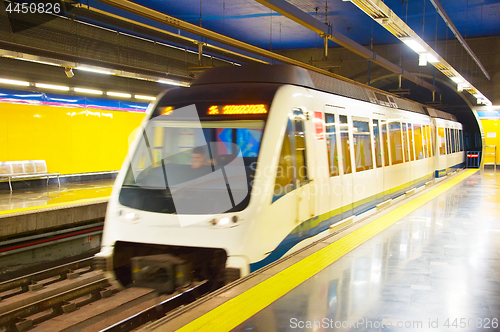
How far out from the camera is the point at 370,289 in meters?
4.22

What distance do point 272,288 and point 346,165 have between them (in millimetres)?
3675

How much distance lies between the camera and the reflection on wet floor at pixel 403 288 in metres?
3.48

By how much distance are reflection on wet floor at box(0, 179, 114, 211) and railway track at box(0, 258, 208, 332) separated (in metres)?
2.19

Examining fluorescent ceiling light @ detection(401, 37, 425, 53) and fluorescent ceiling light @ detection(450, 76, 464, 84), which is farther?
fluorescent ceiling light @ detection(450, 76, 464, 84)

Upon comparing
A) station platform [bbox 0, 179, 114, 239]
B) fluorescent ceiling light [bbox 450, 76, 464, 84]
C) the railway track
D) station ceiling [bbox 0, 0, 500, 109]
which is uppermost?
station ceiling [bbox 0, 0, 500, 109]

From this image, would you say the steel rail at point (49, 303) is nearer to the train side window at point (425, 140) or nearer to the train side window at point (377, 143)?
the train side window at point (377, 143)

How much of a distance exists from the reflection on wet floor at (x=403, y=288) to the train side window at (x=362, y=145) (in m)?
1.52

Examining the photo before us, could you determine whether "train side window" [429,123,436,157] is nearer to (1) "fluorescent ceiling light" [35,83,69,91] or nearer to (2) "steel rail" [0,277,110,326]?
(1) "fluorescent ceiling light" [35,83,69,91]

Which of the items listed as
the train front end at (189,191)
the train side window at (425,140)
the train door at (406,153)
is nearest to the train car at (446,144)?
the train side window at (425,140)

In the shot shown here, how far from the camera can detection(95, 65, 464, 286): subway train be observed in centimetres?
488

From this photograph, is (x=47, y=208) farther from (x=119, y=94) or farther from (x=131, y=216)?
(x=119, y=94)

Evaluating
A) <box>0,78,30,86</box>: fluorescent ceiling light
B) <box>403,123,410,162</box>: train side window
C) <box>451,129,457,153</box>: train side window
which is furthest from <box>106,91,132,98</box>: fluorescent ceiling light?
<box>451,129,457,153</box>: train side window

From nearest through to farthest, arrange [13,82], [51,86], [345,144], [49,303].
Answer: [49,303]
[345,144]
[13,82]
[51,86]

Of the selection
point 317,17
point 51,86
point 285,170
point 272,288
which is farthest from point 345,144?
point 51,86
